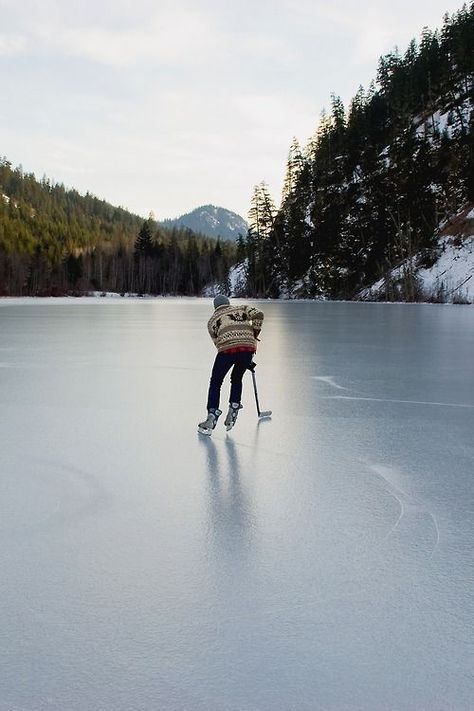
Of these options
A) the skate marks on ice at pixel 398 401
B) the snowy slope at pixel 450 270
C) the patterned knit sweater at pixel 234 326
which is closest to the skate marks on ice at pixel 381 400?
the skate marks on ice at pixel 398 401

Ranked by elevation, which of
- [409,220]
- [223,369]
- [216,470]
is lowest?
[216,470]

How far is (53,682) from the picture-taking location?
8.13 feet

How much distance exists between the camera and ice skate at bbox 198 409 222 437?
722 centimetres

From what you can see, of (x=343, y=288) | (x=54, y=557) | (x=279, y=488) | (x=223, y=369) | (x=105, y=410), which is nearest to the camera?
(x=54, y=557)

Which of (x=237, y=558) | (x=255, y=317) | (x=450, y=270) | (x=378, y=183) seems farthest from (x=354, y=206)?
(x=237, y=558)

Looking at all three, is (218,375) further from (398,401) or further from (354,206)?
(354,206)

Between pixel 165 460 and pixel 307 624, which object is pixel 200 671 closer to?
pixel 307 624

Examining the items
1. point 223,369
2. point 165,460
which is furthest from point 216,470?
point 223,369

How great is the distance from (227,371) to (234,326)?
54 cm

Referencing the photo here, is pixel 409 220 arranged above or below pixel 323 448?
above

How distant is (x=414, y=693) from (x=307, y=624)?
0.62 m

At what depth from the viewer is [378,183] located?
88375mm

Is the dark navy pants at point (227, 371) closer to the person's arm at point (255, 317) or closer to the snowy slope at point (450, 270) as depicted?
the person's arm at point (255, 317)

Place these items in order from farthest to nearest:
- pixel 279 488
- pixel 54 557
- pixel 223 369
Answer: pixel 223 369
pixel 279 488
pixel 54 557
